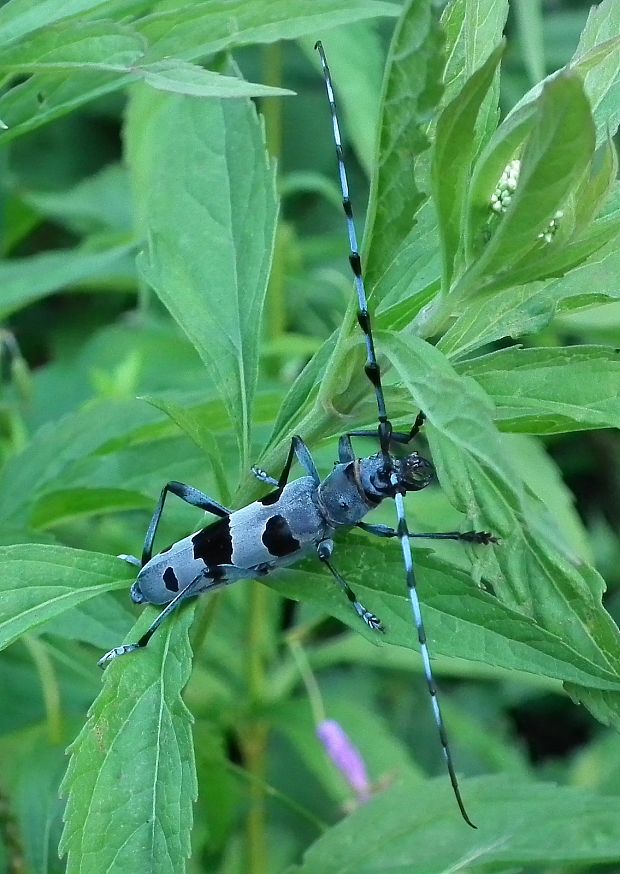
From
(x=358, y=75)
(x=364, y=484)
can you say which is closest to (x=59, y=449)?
(x=364, y=484)

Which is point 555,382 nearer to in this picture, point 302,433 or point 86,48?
point 302,433

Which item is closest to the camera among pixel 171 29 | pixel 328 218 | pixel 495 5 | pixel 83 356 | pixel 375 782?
pixel 495 5

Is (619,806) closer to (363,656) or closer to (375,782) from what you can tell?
(375,782)

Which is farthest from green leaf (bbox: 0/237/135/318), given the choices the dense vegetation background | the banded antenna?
the banded antenna

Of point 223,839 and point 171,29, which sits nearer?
point 171,29

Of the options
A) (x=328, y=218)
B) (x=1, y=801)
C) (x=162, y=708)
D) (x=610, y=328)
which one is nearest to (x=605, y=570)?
(x=610, y=328)

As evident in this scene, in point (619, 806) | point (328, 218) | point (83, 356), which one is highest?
point (328, 218)

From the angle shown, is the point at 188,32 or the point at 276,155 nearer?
the point at 188,32
